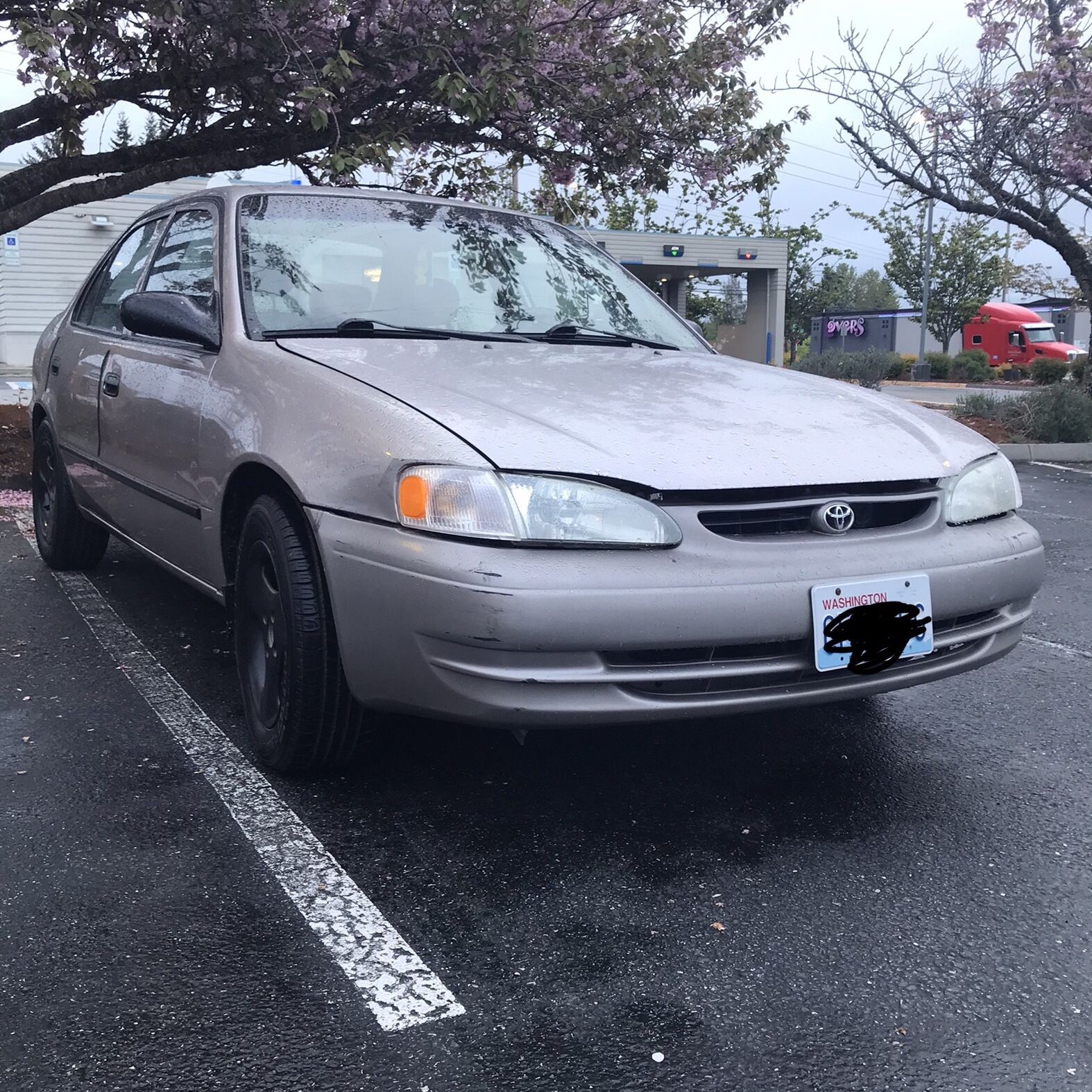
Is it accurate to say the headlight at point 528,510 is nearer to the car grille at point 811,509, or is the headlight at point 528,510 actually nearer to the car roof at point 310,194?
the car grille at point 811,509

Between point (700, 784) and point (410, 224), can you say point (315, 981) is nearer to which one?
point (700, 784)

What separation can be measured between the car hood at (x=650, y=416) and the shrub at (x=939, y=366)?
3711cm

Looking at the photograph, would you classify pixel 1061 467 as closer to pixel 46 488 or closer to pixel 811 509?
pixel 46 488

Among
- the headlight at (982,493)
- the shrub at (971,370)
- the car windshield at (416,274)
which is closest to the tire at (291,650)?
the car windshield at (416,274)

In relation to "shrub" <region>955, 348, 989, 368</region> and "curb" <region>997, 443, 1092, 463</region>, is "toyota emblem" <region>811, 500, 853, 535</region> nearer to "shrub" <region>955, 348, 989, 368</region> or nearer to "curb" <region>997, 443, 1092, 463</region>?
"curb" <region>997, 443, 1092, 463</region>

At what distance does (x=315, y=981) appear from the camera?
210cm

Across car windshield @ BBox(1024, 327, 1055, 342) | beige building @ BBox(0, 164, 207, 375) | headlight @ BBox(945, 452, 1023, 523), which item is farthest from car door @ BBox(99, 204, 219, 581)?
car windshield @ BBox(1024, 327, 1055, 342)

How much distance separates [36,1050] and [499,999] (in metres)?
0.77

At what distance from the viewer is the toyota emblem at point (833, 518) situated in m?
2.60

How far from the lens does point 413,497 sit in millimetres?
2465

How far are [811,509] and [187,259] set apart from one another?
239 cm

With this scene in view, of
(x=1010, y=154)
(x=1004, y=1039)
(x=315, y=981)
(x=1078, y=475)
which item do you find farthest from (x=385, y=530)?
(x=1010, y=154)

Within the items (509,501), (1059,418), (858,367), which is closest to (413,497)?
(509,501)

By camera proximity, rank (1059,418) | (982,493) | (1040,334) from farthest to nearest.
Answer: (1040,334) → (1059,418) → (982,493)
